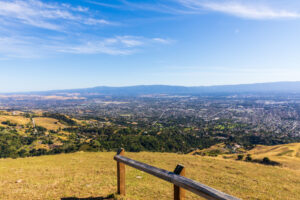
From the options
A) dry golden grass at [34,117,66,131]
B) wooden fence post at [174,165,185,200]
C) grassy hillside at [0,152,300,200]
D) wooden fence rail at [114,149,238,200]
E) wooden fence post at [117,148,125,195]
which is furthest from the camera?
dry golden grass at [34,117,66,131]

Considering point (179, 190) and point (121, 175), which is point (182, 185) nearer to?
point (179, 190)

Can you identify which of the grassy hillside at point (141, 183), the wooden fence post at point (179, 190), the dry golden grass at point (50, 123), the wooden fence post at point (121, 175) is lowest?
the dry golden grass at point (50, 123)

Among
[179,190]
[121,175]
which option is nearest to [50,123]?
[121,175]

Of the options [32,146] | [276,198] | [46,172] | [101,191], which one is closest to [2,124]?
[32,146]

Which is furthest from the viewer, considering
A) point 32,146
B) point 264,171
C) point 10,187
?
point 32,146

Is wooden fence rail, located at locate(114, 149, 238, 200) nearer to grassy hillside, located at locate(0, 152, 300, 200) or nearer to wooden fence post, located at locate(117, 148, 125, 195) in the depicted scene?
wooden fence post, located at locate(117, 148, 125, 195)

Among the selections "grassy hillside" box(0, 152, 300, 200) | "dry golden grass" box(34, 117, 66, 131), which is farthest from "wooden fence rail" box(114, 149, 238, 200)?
"dry golden grass" box(34, 117, 66, 131)

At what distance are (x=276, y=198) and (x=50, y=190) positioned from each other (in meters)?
9.63

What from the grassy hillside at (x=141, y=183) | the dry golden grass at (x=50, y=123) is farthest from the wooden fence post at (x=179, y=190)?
the dry golden grass at (x=50, y=123)

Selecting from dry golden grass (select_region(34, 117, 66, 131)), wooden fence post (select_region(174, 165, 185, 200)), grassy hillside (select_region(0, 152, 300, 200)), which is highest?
wooden fence post (select_region(174, 165, 185, 200))

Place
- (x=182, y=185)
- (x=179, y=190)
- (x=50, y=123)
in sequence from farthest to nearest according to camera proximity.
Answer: (x=50, y=123) < (x=179, y=190) < (x=182, y=185)

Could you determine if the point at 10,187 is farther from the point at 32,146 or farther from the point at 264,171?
the point at 32,146

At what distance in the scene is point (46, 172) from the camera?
10.6m

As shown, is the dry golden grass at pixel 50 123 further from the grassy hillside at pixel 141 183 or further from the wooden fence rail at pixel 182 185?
the wooden fence rail at pixel 182 185
